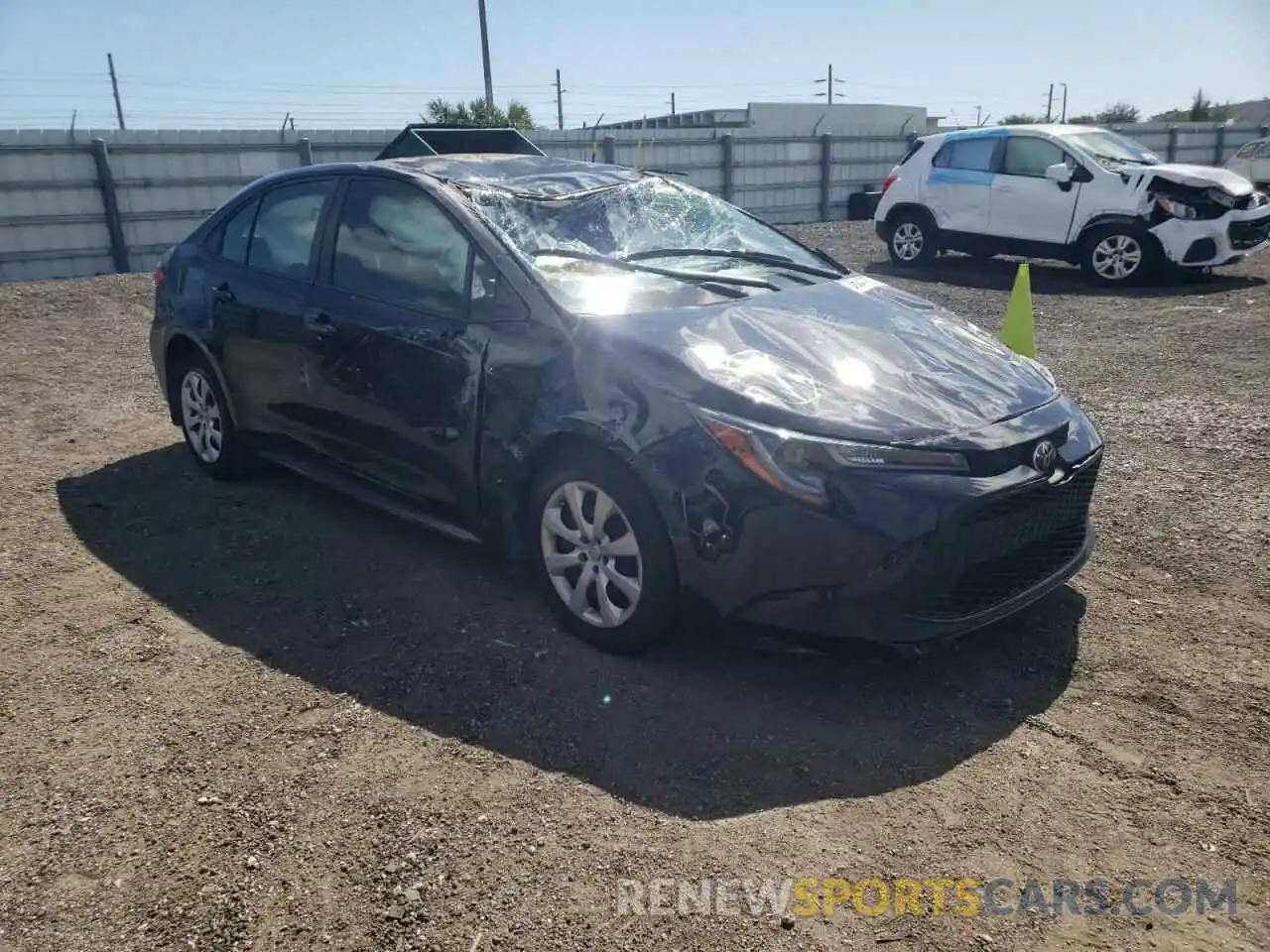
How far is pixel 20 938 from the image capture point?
7.77ft

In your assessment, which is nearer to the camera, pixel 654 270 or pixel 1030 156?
Answer: pixel 654 270

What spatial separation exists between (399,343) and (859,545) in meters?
2.05

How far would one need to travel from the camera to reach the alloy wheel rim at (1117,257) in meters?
11.3

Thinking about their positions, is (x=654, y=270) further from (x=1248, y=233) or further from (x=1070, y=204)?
(x=1248, y=233)

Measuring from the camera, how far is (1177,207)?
11.0 metres

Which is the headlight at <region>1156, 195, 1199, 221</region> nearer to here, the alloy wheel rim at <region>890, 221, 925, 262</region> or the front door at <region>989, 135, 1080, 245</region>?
the front door at <region>989, 135, 1080, 245</region>

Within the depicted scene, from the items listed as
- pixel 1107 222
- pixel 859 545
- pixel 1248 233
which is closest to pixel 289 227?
pixel 859 545

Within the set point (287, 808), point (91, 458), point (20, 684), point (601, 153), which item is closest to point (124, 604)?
point (20, 684)

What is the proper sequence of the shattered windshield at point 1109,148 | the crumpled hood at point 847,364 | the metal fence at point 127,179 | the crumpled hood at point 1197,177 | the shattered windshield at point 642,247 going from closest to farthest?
the crumpled hood at point 847,364 → the shattered windshield at point 642,247 → the crumpled hood at point 1197,177 → the shattered windshield at point 1109,148 → the metal fence at point 127,179

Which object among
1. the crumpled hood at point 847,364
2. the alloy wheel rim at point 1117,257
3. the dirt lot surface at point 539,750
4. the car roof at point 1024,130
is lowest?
the dirt lot surface at point 539,750

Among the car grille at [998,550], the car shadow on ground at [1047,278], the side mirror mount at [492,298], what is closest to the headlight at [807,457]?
the car grille at [998,550]

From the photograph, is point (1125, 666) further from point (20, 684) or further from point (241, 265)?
point (241, 265)

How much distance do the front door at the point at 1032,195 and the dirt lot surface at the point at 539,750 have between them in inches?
304

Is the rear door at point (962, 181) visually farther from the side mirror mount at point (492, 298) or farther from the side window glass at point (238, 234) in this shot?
the side mirror mount at point (492, 298)
